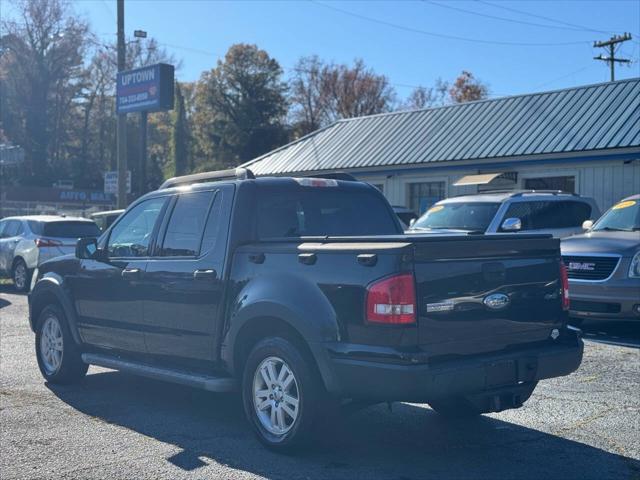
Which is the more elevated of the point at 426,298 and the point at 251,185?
the point at 251,185

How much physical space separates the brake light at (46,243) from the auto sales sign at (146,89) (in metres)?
9.27

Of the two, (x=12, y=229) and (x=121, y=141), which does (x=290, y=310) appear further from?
(x=121, y=141)

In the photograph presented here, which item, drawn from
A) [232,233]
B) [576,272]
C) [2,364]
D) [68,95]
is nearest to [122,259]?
[232,233]

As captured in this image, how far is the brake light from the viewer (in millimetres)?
17513

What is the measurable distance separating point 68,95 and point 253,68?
533 inches

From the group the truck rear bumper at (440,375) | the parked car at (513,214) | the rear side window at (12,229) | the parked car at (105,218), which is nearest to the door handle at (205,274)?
the truck rear bumper at (440,375)

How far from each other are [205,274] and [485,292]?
2.15m

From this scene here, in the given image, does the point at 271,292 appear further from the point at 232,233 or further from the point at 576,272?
the point at 576,272

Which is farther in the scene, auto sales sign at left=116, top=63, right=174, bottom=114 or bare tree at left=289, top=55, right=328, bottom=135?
bare tree at left=289, top=55, right=328, bottom=135

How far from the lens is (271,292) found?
5.66 m

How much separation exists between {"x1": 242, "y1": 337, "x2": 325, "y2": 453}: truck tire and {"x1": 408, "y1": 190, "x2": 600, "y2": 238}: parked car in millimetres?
8068

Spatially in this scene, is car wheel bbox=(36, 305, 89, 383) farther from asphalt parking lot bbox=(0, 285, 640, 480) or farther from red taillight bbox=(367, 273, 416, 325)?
red taillight bbox=(367, 273, 416, 325)

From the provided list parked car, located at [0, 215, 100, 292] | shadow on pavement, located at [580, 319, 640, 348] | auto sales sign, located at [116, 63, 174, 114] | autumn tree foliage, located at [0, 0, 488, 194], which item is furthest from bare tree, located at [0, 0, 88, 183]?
shadow on pavement, located at [580, 319, 640, 348]

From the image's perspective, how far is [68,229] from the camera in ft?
58.9
